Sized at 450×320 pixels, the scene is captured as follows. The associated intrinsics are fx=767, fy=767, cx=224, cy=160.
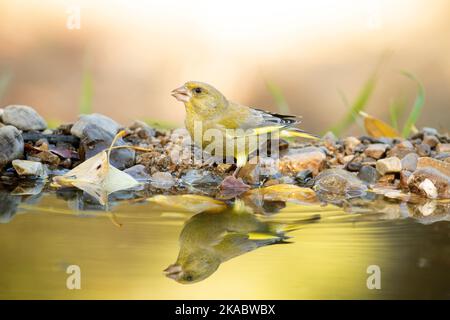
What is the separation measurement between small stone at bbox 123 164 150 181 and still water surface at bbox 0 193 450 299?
0.96 meters

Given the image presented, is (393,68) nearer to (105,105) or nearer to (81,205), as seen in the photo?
(105,105)

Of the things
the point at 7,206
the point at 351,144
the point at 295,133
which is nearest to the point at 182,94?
the point at 295,133

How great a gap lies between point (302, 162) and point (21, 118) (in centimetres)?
188

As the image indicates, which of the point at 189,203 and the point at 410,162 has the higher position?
the point at 410,162

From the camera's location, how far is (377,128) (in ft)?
18.9

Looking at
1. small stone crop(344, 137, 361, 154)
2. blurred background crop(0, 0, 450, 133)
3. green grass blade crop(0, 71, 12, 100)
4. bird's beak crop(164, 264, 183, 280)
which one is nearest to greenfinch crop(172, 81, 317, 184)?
small stone crop(344, 137, 361, 154)

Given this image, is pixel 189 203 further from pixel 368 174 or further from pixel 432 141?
pixel 432 141

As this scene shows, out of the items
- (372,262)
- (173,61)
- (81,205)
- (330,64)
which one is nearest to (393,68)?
(330,64)

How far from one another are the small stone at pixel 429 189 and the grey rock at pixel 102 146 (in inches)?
69.9

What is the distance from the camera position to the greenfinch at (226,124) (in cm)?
478

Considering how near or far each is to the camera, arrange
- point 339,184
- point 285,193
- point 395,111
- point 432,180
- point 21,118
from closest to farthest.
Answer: point 285,193 → point 432,180 → point 339,184 → point 21,118 → point 395,111

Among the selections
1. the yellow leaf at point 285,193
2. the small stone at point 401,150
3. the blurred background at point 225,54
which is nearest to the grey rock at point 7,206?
the yellow leaf at point 285,193

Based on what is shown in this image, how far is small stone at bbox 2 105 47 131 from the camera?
5047 millimetres

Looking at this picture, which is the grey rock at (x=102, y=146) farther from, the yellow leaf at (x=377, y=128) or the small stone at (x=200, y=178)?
→ the yellow leaf at (x=377, y=128)
